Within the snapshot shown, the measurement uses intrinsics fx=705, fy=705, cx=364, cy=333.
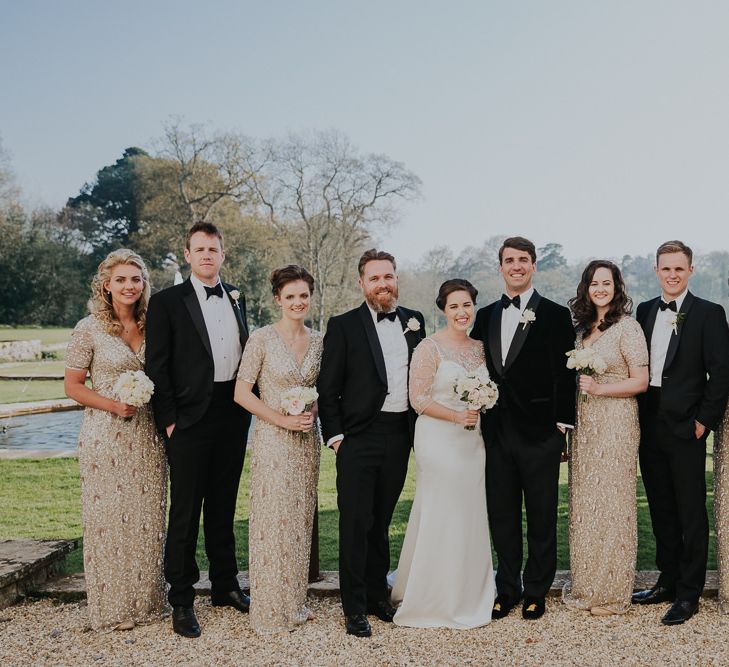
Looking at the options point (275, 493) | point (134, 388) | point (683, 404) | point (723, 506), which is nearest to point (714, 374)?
point (683, 404)

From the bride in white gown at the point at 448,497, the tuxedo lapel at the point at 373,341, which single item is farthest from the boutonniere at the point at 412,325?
the tuxedo lapel at the point at 373,341

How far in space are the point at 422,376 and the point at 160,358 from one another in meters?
1.77

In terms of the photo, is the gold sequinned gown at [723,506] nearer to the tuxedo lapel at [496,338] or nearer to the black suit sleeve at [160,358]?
the tuxedo lapel at [496,338]

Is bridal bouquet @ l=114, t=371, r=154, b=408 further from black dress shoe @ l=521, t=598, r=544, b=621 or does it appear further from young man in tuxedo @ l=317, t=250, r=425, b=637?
black dress shoe @ l=521, t=598, r=544, b=621

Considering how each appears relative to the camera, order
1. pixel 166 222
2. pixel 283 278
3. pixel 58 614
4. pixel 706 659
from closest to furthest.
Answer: pixel 706 659 → pixel 283 278 → pixel 58 614 → pixel 166 222

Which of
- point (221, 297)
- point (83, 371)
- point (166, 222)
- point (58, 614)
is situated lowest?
point (58, 614)

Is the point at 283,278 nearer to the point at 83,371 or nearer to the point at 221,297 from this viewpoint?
the point at 221,297

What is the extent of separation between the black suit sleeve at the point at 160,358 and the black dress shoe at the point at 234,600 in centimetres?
140

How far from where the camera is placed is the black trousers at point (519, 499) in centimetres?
494

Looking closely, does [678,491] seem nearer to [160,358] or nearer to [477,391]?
[477,391]

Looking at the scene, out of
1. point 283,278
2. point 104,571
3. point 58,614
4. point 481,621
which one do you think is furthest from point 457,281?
point 58,614

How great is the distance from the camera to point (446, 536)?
4.91 m

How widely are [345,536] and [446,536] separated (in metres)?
0.70

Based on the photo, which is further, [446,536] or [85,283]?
[85,283]
